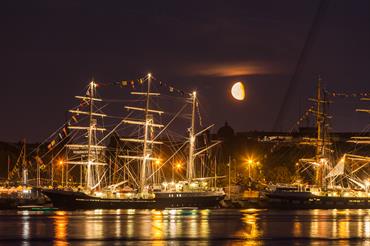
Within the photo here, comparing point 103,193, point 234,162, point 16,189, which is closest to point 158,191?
point 103,193

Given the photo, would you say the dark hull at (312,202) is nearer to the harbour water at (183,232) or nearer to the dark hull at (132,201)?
the dark hull at (132,201)

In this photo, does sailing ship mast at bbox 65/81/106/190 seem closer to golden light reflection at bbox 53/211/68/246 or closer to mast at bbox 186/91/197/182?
mast at bbox 186/91/197/182

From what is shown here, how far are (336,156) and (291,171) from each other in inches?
413

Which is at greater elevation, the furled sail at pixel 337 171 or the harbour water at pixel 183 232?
the furled sail at pixel 337 171

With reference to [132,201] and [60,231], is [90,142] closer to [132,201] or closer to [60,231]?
[132,201]

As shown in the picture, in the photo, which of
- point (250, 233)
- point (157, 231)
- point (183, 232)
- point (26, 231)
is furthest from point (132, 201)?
point (250, 233)

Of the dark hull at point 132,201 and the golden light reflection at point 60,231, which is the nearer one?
the golden light reflection at point 60,231

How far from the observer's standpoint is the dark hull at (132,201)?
122 m

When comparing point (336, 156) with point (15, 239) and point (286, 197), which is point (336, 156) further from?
point (15, 239)

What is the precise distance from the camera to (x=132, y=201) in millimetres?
124500

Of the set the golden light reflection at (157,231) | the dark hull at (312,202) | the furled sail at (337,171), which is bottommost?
the dark hull at (312,202)

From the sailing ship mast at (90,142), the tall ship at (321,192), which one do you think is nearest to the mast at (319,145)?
the tall ship at (321,192)

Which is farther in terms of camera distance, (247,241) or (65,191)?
(65,191)

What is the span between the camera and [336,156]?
179000mm
